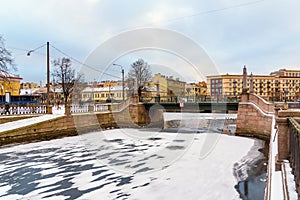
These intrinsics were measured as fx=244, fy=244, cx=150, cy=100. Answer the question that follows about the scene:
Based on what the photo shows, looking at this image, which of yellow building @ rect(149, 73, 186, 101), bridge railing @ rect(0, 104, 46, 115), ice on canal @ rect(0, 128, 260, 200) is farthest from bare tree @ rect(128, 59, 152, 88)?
ice on canal @ rect(0, 128, 260, 200)

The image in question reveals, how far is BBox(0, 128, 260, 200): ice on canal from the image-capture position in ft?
28.2

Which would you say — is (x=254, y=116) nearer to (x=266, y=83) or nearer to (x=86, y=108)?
(x=86, y=108)

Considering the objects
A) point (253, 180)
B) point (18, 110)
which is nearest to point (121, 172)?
point (253, 180)

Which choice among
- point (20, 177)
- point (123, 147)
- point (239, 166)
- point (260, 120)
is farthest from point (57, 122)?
point (260, 120)

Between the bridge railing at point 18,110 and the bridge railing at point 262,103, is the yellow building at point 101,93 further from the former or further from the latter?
the bridge railing at point 262,103

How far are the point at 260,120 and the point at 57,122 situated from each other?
19.7m

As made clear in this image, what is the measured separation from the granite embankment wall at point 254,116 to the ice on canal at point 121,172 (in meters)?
6.11

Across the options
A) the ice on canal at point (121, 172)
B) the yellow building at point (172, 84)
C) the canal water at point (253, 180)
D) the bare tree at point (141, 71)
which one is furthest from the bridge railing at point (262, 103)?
the bare tree at point (141, 71)

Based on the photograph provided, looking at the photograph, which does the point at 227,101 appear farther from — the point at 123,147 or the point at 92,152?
the point at 92,152

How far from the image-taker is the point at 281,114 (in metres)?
5.91

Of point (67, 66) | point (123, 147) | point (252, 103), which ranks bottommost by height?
point (123, 147)

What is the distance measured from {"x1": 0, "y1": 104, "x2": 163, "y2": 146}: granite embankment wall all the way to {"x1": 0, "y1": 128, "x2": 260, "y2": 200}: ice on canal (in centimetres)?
235

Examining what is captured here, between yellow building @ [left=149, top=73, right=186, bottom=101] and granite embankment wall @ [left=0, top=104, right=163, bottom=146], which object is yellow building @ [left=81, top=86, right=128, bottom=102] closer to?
yellow building @ [left=149, top=73, right=186, bottom=101]

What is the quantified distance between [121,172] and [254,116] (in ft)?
60.2
